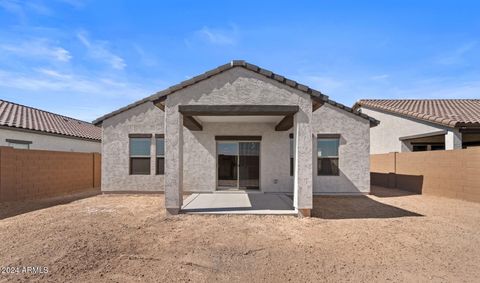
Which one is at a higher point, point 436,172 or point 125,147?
point 125,147

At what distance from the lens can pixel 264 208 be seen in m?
9.04

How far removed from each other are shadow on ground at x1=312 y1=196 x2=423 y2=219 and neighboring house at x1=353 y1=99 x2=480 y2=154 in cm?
606

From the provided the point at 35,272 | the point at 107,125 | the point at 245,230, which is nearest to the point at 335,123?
the point at 245,230

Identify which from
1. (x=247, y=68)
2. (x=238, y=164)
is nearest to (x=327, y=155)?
(x=238, y=164)

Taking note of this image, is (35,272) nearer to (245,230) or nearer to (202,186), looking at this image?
(245,230)

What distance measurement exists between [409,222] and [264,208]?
4.33 meters

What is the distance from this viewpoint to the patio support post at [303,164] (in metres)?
8.12

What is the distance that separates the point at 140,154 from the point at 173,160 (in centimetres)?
559

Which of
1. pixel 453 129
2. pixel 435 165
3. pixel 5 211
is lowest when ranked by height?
pixel 5 211

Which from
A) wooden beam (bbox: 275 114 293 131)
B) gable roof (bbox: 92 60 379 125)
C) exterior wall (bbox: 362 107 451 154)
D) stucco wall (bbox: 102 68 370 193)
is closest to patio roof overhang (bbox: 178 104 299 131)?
gable roof (bbox: 92 60 379 125)

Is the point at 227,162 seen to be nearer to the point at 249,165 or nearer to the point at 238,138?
the point at 249,165

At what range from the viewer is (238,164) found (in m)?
12.9

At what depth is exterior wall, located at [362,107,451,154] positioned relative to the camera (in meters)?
15.7

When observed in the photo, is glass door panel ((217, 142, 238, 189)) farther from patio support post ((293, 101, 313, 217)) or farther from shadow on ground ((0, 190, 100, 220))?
shadow on ground ((0, 190, 100, 220))
